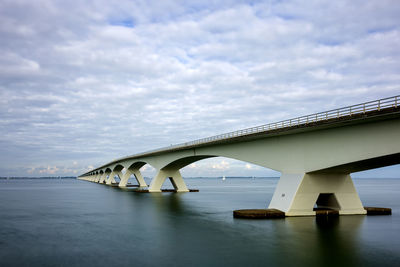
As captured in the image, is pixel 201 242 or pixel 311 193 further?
pixel 311 193

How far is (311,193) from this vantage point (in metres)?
31.3

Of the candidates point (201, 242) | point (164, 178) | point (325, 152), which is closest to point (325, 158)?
point (325, 152)

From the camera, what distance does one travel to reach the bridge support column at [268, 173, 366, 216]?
31.0m

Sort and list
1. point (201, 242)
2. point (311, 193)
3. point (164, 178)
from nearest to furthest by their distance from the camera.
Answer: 1. point (201, 242)
2. point (311, 193)
3. point (164, 178)

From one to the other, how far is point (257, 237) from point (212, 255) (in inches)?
211

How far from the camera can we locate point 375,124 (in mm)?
25188

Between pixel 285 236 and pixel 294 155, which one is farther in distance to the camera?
pixel 294 155

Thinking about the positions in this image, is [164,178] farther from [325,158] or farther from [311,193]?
[325,158]

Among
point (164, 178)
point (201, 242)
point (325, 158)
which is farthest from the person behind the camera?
point (164, 178)

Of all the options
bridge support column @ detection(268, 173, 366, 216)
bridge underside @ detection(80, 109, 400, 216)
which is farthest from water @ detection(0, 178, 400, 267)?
bridge underside @ detection(80, 109, 400, 216)

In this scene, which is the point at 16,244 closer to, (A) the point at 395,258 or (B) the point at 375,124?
(A) the point at 395,258

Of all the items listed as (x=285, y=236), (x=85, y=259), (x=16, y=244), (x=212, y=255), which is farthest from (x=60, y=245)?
(x=285, y=236)

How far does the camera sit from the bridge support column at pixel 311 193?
3105 cm

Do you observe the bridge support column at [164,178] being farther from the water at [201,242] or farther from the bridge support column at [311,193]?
the bridge support column at [311,193]
